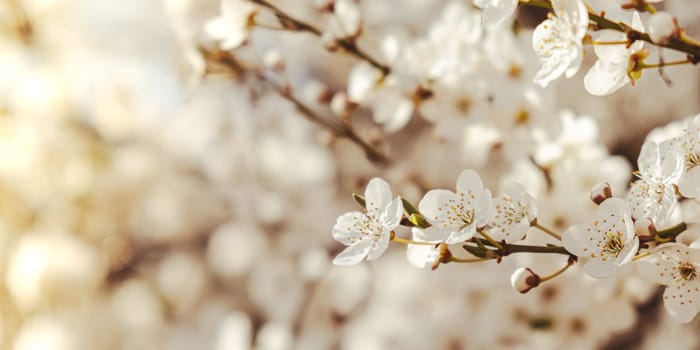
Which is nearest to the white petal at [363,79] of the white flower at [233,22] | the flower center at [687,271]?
the white flower at [233,22]

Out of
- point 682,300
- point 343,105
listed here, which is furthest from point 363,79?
point 682,300

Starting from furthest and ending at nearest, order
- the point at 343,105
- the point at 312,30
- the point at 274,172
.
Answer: the point at 274,172 → the point at 343,105 → the point at 312,30

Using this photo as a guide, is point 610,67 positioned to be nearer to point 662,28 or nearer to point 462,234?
point 662,28

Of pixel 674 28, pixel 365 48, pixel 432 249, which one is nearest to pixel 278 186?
pixel 365 48

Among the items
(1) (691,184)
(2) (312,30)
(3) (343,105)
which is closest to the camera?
(1) (691,184)

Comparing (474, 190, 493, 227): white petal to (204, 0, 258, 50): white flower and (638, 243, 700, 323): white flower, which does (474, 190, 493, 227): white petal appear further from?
(204, 0, 258, 50): white flower

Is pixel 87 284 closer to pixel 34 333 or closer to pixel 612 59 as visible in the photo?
pixel 34 333

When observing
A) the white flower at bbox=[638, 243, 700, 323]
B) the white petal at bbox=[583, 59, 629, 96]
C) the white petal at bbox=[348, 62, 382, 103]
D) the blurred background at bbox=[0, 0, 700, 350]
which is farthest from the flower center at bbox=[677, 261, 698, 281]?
the white petal at bbox=[348, 62, 382, 103]
